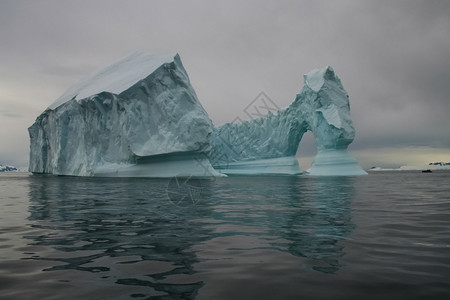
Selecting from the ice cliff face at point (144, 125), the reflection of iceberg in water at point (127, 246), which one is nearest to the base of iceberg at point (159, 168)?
the ice cliff face at point (144, 125)

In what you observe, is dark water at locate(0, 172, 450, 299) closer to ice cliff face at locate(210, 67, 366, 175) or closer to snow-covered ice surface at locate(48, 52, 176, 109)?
snow-covered ice surface at locate(48, 52, 176, 109)

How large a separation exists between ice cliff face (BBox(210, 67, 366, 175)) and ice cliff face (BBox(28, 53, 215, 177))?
7.95m

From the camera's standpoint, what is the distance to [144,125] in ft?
84.0

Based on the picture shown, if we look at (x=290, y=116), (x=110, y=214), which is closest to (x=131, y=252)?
(x=110, y=214)

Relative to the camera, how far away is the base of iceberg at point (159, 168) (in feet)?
82.7

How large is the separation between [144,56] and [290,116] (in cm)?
1754

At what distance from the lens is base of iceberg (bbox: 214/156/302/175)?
1495 inches

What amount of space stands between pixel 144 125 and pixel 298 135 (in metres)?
20.3

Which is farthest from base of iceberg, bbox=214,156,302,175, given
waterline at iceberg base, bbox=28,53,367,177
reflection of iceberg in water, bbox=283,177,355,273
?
reflection of iceberg in water, bbox=283,177,355,273

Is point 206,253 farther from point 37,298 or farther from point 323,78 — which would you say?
point 323,78

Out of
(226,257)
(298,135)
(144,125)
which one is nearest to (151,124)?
(144,125)

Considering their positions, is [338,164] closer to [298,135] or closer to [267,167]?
[298,135]

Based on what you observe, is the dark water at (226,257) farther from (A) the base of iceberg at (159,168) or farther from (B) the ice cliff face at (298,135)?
(B) the ice cliff face at (298,135)

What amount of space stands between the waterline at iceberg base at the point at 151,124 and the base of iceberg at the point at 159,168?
0.26 feet
